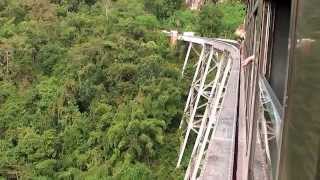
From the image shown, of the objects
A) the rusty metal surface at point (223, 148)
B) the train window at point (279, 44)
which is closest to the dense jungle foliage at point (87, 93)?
the rusty metal surface at point (223, 148)

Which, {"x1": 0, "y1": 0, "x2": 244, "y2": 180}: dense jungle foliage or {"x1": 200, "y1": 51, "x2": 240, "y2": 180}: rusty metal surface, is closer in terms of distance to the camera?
{"x1": 200, "y1": 51, "x2": 240, "y2": 180}: rusty metal surface

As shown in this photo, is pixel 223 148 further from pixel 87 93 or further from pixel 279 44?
pixel 87 93

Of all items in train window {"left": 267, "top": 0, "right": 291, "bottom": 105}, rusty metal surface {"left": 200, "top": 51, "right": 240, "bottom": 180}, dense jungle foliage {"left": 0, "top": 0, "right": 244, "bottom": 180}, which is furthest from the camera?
dense jungle foliage {"left": 0, "top": 0, "right": 244, "bottom": 180}

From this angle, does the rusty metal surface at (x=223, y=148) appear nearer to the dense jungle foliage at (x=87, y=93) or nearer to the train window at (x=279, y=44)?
the train window at (x=279, y=44)

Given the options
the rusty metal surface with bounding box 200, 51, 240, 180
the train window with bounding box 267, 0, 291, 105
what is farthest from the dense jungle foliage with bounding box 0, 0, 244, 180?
the train window with bounding box 267, 0, 291, 105

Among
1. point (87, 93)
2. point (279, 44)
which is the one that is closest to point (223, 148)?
point (279, 44)

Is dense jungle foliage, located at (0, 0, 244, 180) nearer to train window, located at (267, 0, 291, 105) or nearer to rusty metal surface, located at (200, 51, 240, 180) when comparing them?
rusty metal surface, located at (200, 51, 240, 180)
